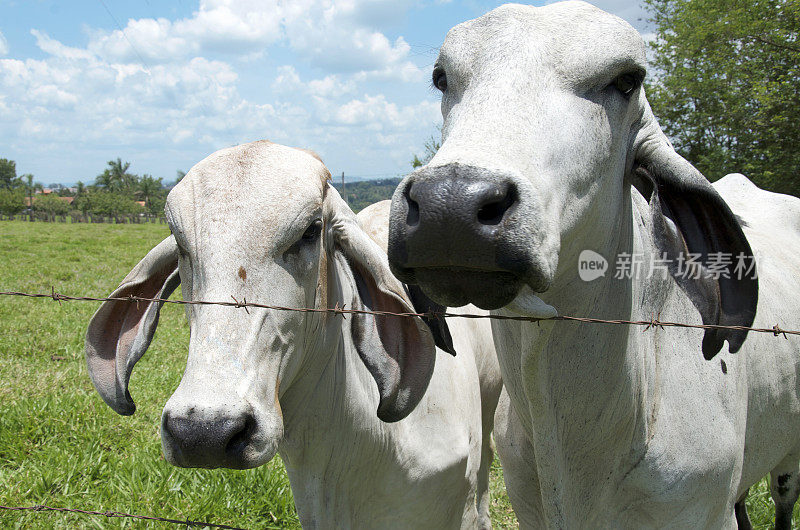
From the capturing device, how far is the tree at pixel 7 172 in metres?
98.7

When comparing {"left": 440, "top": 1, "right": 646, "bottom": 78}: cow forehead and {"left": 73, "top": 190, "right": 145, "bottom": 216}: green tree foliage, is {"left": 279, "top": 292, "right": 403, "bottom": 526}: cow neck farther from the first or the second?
{"left": 73, "top": 190, "right": 145, "bottom": 216}: green tree foliage

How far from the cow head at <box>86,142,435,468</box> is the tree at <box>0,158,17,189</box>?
11527 cm

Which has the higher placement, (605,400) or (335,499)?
(605,400)

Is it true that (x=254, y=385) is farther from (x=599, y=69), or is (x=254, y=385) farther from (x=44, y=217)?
(x=44, y=217)

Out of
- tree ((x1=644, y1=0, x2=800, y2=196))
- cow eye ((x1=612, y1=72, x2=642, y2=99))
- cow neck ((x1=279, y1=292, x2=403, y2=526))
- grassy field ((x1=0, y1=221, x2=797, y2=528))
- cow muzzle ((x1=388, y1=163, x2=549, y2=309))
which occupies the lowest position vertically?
grassy field ((x1=0, y1=221, x2=797, y2=528))

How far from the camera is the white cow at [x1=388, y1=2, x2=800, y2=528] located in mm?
1325

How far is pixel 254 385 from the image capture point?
1.82 m

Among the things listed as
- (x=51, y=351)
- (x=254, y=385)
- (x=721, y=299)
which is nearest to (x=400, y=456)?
(x=254, y=385)

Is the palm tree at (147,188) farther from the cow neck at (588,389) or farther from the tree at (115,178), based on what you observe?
the cow neck at (588,389)

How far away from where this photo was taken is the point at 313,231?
7.04 feet

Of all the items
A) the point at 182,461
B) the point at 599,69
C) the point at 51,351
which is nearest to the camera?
the point at 599,69

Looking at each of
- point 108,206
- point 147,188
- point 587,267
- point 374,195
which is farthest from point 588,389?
point 147,188

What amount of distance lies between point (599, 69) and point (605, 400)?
1.01m

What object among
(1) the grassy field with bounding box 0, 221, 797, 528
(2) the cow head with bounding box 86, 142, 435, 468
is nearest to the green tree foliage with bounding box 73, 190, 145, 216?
(1) the grassy field with bounding box 0, 221, 797, 528
